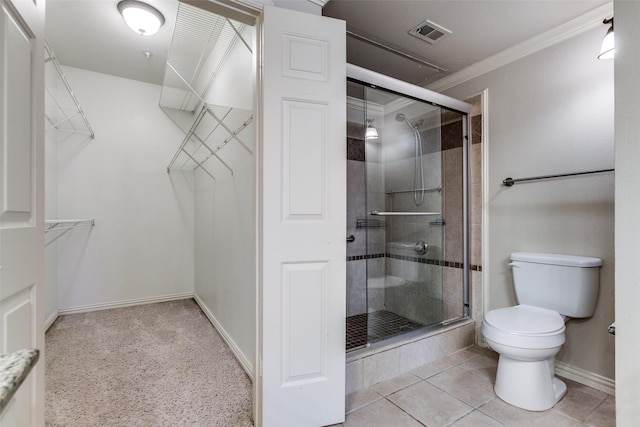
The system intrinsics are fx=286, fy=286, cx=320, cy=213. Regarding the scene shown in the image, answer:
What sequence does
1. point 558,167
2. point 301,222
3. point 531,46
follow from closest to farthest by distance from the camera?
point 301,222 → point 558,167 → point 531,46

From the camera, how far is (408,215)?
246cm

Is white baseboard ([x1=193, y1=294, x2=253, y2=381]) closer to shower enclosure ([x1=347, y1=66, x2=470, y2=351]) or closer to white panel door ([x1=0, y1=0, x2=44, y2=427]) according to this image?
shower enclosure ([x1=347, y1=66, x2=470, y2=351])

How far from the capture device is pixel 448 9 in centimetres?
169

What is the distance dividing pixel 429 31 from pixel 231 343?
262cm

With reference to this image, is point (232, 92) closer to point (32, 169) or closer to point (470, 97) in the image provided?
point (32, 169)

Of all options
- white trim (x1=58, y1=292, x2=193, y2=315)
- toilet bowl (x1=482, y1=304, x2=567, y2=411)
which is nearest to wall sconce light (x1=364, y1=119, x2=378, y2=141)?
toilet bowl (x1=482, y1=304, x2=567, y2=411)

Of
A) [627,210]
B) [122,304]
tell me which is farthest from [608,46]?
[122,304]

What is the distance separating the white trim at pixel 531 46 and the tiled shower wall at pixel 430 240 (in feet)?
0.76

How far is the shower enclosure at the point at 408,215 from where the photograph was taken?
89.2 inches

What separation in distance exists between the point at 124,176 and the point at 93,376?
215 centimetres

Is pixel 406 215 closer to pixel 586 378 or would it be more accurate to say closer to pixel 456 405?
pixel 456 405

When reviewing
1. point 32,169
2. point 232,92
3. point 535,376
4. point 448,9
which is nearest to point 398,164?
point 448,9

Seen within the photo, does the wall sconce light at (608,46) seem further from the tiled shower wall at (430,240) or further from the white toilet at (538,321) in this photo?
the white toilet at (538,321)

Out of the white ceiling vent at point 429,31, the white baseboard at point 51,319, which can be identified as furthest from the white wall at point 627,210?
the white baseboard at point 51,319
